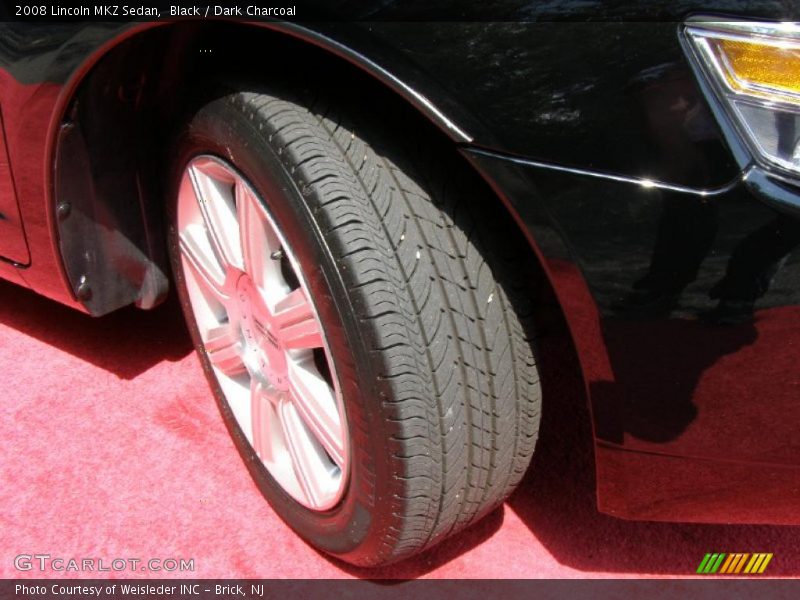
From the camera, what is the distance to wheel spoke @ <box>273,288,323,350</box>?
142 centimetres

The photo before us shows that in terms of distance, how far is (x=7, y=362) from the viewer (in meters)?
2.33

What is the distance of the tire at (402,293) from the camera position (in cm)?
126

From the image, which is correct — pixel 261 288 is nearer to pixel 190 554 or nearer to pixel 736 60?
pixel 190 554

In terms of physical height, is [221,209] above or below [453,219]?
below

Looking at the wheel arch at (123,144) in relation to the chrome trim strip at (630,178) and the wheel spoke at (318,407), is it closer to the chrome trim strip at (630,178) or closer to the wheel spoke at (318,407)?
the chrome trim strip at (630,178)

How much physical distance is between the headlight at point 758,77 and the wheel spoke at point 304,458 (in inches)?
38.9

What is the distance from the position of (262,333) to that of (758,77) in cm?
103

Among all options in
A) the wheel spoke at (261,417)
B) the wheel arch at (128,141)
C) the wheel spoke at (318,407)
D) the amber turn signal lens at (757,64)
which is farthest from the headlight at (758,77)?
the wheel spoke at (261,417)

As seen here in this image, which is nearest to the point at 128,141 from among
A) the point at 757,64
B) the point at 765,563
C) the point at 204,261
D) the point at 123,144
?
the point at 123,144

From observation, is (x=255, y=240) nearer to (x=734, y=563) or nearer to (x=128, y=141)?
(x=128, y=141)

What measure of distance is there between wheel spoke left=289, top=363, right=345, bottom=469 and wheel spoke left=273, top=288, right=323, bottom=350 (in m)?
0.07

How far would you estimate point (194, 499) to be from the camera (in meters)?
1.85
